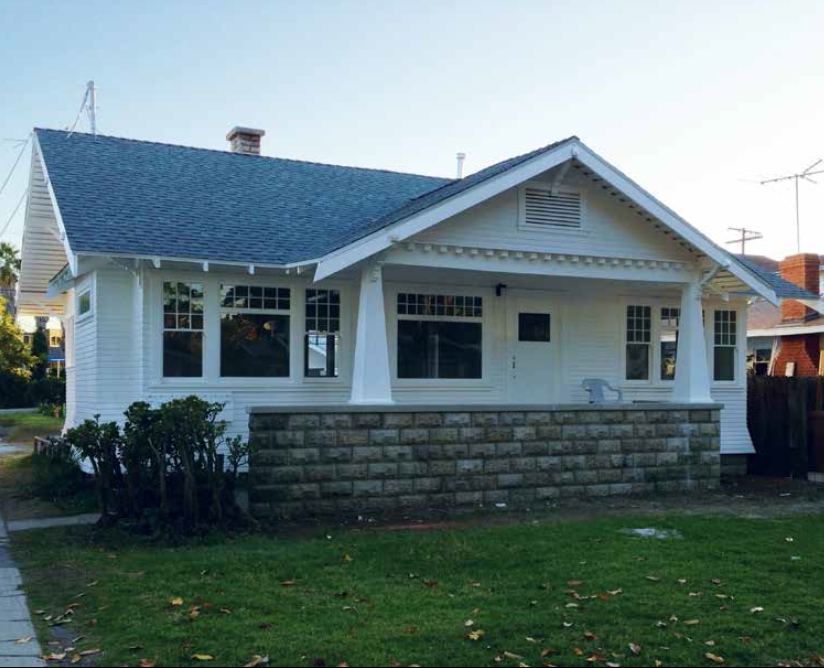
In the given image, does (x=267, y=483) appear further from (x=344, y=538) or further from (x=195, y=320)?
(x=195, y=320)

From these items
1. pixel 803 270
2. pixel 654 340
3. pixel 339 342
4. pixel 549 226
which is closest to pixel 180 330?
pixel 339 342

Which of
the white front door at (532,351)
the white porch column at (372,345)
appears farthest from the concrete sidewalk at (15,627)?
the white front door at (532,351)

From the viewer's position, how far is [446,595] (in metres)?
6.76

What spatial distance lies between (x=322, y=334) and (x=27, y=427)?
14.6 meters

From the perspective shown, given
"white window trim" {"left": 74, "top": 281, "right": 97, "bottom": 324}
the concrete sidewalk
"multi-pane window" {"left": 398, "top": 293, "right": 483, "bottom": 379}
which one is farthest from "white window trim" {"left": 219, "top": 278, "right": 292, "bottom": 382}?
the concrete sidewalk

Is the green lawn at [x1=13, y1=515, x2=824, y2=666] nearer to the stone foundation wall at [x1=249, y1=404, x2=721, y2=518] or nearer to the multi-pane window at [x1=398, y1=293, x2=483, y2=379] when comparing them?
the stone foundation wall at [x1=249, y1=404, x2=721, y2=518]

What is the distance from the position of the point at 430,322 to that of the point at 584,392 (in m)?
3.17

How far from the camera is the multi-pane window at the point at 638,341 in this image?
1570 centimetres

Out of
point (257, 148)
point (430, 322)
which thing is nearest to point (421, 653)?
point (430, 322)

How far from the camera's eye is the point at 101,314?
1209cm

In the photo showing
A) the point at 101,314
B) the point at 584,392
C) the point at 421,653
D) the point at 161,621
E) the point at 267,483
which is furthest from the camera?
the point at 584,392

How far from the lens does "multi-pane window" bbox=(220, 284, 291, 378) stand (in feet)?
41.4

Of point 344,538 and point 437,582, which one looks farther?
point 344,538

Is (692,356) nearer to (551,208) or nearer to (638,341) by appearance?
(638,341)
